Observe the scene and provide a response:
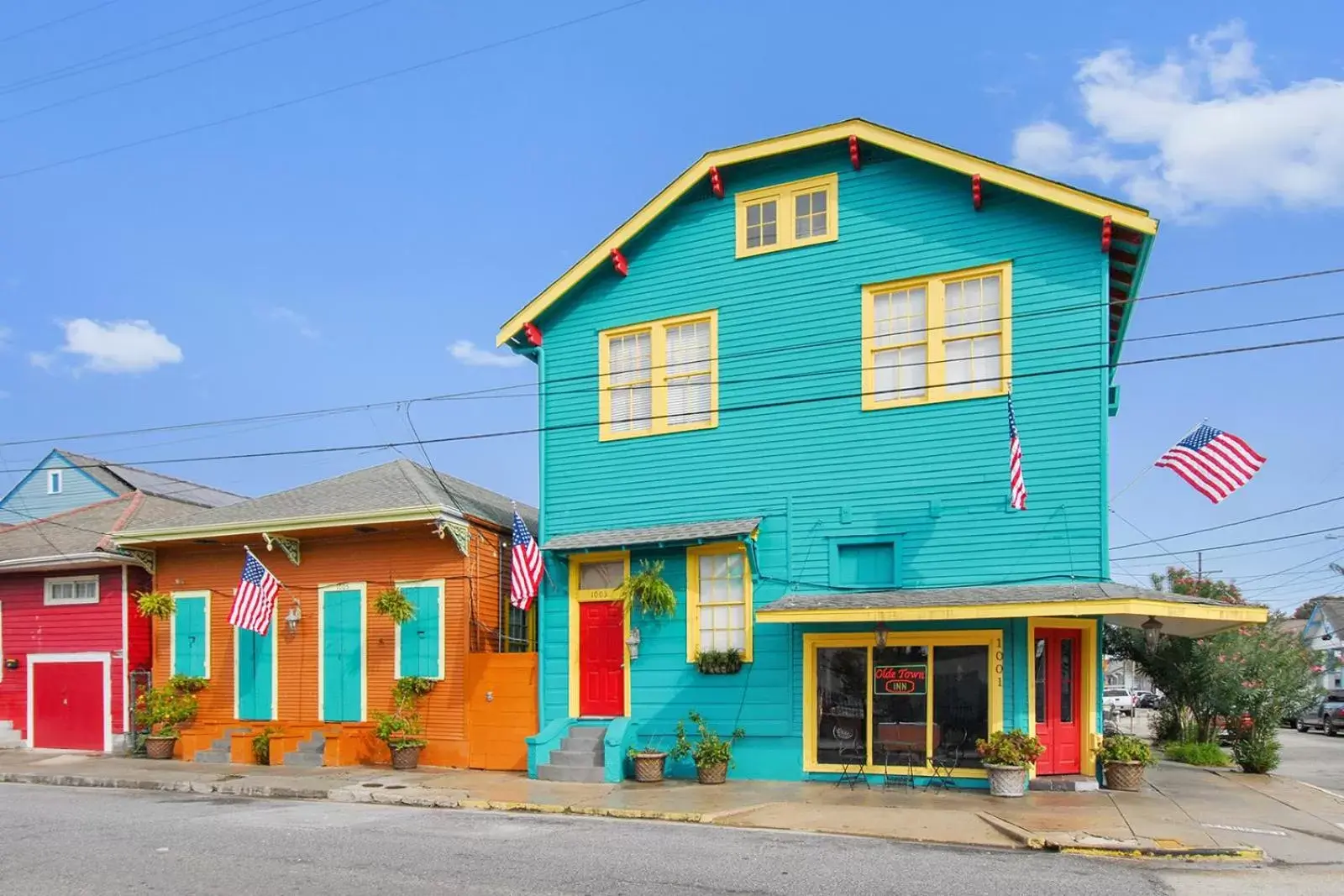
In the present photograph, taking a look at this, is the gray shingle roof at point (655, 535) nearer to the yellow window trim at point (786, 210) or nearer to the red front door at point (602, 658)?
the red front door at point (602, 658)

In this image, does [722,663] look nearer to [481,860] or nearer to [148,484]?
[481,860]

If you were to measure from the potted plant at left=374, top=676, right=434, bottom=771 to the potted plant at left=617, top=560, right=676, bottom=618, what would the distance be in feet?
14.6

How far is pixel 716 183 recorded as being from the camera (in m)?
18.5

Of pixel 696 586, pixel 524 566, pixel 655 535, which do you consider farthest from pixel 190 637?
pixel 696 586

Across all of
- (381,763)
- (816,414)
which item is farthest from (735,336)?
(381,763)

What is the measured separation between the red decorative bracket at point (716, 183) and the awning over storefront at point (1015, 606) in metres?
6.55

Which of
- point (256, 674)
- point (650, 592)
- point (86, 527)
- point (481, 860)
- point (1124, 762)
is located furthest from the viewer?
point (86, 527)

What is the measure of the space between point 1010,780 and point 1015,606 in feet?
7.67

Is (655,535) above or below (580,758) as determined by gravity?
above

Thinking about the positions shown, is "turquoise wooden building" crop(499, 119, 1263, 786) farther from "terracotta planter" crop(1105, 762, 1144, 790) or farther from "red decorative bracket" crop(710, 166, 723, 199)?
"terracotta planter" crop(1105, 762, 1144, 790)

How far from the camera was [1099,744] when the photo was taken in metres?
15.9

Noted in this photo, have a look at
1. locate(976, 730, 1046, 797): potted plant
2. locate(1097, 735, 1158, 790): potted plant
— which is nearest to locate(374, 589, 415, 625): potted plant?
locate(976, 730, 1046, 797): potted plant

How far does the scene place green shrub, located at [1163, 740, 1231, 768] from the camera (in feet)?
68.0

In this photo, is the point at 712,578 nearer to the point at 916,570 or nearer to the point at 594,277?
the point at 916,570
